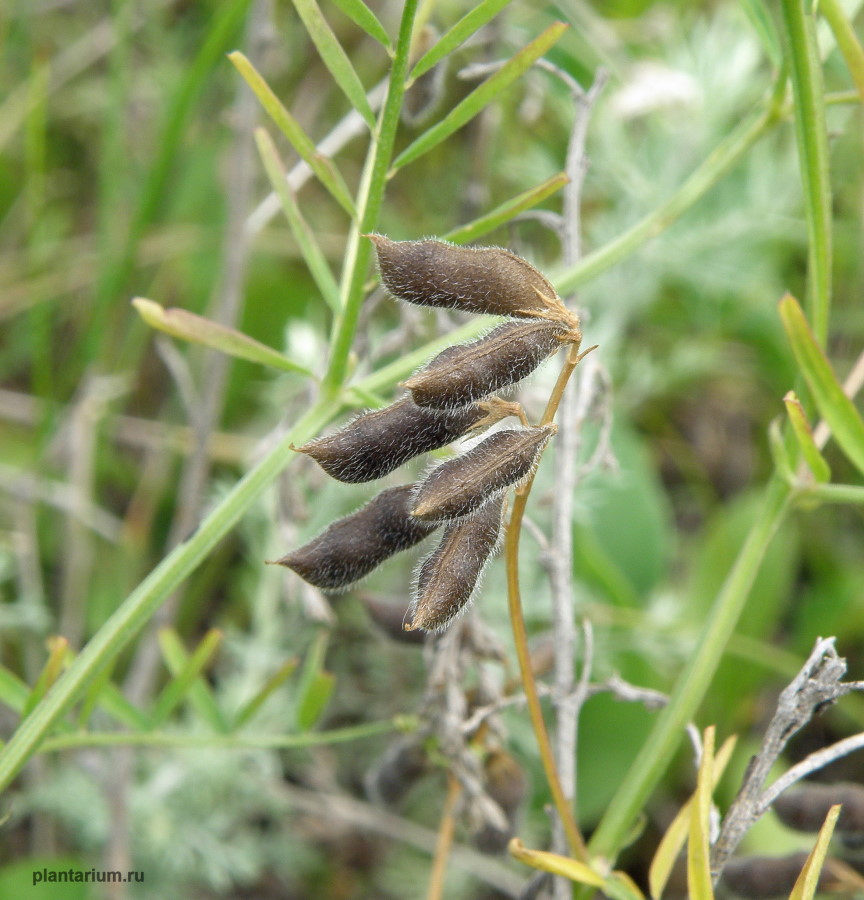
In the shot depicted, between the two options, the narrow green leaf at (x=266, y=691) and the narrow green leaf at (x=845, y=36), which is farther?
the narrow green leaf at (x=266, y=691)

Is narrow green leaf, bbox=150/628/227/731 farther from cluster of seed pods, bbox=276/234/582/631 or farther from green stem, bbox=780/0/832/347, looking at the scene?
green stem, bbox=780/0/832/347

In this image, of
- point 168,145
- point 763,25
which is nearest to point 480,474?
point 763,25

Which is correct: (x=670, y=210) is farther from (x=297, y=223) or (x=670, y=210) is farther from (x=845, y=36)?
(x=297, y=223)

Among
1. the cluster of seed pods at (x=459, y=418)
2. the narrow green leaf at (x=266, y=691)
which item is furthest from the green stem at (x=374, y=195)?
the narrow green leaf at (x=266, y=691)

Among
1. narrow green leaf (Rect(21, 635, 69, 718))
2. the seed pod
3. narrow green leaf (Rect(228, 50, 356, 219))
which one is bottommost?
narrow green leaf (Rect(21, 635, 69, 718))

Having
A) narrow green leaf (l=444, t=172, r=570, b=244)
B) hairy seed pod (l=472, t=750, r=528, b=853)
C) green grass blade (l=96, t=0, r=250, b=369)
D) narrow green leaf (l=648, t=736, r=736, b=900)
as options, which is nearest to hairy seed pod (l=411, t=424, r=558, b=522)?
narrow green leaf (l=444, t=172, r=570, b=244)

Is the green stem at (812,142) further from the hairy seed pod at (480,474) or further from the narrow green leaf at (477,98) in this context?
the hairy seed pod at (480,474)

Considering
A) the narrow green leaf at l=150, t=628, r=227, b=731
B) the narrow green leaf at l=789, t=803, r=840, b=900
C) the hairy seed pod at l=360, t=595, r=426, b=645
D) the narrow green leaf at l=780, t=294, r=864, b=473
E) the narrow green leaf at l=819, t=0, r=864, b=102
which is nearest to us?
the narrow green leaf at l=789, t=803, r=840, b=900
